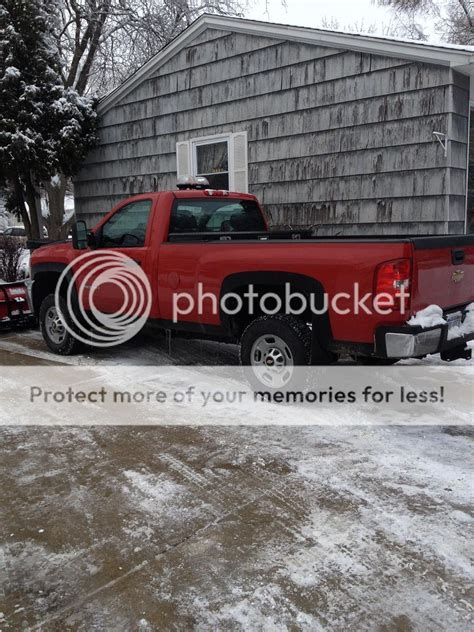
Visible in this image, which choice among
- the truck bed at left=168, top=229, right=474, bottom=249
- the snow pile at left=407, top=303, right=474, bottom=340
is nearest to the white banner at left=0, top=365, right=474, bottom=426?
the snow pile at left=407, top=303, right=474, bottom=340

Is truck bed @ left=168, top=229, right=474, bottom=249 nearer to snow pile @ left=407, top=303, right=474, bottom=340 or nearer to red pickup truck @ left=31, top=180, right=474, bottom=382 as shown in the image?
red pickup truck @ left=31, top=180, right=474, bottom=382

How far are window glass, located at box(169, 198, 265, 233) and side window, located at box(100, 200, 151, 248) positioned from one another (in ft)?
1.10

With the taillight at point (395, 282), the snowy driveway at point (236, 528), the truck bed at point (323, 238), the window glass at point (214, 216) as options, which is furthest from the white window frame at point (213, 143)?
the snowy driveway at point (236, 528)

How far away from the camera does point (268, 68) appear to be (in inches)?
353

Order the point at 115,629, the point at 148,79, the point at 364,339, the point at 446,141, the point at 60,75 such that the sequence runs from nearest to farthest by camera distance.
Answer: the point at 115,629 < the point at 364,339 < the point at 446,141 < the point at 148,79 < the point at 60,75

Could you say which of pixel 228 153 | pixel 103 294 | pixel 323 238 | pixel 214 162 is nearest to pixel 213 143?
pixel 214 162

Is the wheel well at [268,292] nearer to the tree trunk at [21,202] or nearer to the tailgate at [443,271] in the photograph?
the tailgate at [443,271]

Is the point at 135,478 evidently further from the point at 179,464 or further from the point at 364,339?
the point at 364,339

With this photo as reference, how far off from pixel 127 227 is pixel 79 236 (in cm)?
51

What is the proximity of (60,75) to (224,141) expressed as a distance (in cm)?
559

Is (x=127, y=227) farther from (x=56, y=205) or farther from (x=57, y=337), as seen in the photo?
(x=56, y=205)

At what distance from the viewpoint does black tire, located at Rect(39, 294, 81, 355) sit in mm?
6496

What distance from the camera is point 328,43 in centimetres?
812

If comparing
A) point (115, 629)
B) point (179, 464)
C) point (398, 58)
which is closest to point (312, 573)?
point (115, 629)
